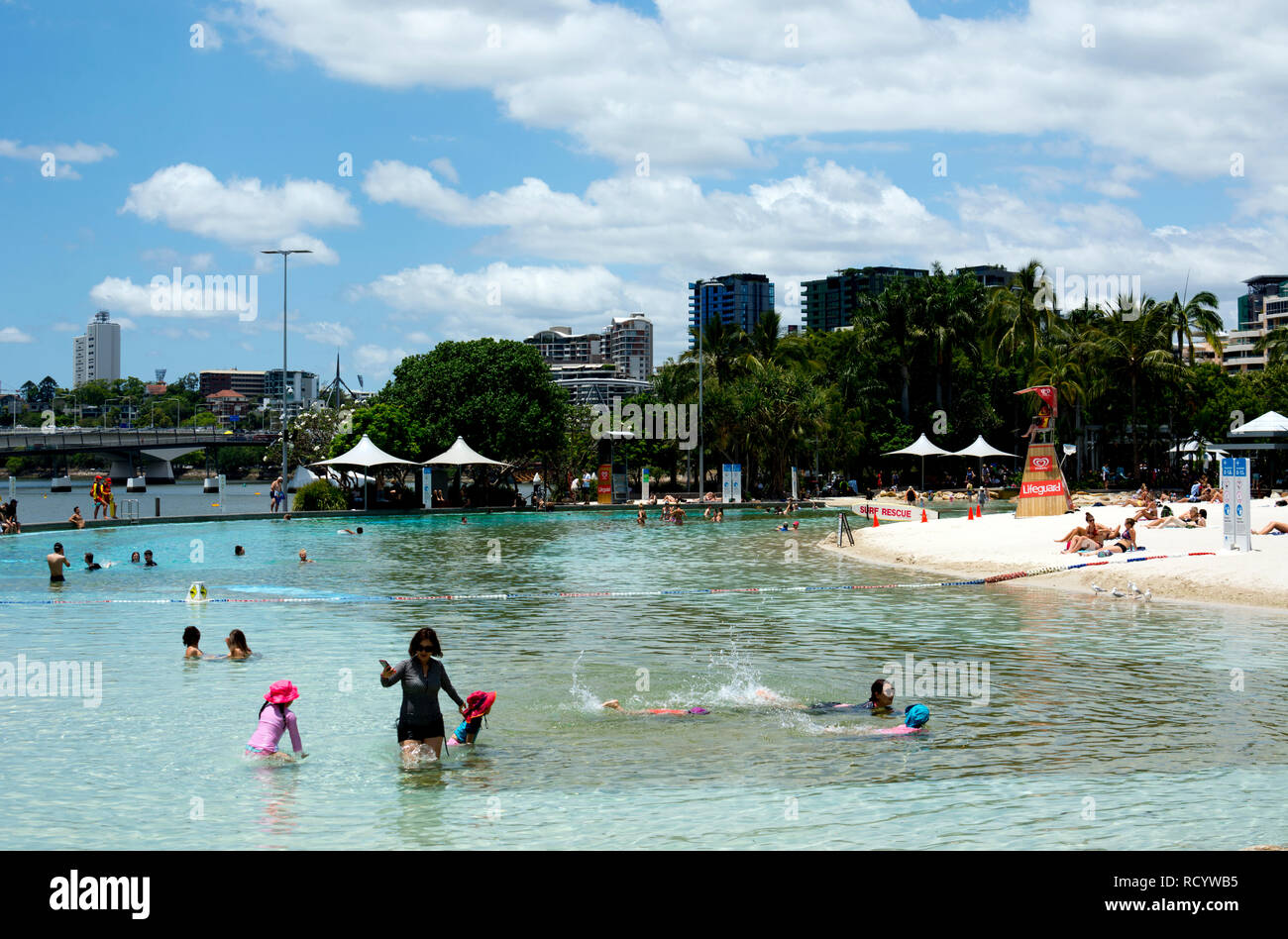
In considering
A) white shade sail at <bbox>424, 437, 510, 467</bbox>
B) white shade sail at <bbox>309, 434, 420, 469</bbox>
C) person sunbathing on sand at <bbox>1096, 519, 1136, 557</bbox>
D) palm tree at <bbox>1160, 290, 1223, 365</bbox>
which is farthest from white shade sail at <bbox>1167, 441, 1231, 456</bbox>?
white shade sail at <bbox>309, 434, 420, 469</bbox>

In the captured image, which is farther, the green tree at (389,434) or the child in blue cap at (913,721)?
the green tree at (389,434)

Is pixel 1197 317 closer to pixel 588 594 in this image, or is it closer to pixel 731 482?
pixel 731 482

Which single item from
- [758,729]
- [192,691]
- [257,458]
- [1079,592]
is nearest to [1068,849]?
A: [758,729]

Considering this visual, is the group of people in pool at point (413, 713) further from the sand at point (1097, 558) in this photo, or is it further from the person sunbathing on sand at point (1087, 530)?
the person sunbathing on sand at point (1087, 530)

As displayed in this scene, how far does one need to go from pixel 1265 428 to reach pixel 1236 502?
26154 millimetres

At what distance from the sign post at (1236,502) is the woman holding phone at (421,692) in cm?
2113

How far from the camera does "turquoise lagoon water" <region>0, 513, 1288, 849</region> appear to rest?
9102 millimetres

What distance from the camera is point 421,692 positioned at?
35.0 ft

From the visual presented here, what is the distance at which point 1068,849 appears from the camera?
27.1 ft

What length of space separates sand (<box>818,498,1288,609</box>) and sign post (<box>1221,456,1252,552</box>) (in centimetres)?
40

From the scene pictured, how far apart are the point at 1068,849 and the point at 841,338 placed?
72.2m

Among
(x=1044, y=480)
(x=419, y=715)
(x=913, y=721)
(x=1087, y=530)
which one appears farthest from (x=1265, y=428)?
(x=419, y=715)

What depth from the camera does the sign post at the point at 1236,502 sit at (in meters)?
25.9

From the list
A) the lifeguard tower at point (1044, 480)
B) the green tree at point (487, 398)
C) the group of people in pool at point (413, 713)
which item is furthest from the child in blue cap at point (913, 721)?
the green tree at point (487, 398)
